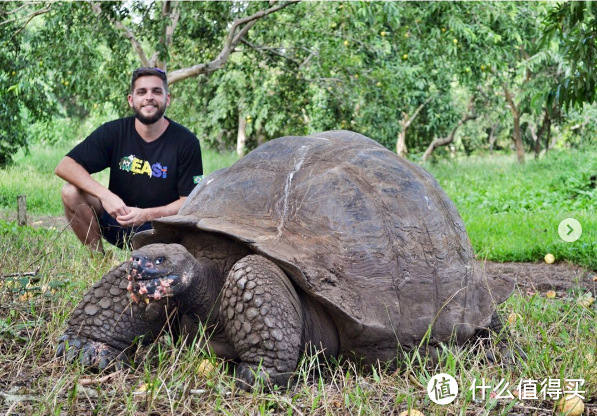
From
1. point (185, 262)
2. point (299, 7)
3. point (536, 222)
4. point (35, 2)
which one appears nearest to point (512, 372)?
point (185, 262)

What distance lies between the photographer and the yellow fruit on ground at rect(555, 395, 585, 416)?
2314 millimetres

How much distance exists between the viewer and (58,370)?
2.59 m

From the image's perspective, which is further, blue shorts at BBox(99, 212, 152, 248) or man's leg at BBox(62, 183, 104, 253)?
blue shorts at BBox(99, 212, 152, 248)

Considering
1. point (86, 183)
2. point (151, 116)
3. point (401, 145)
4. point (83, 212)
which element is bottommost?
point (401, 145)

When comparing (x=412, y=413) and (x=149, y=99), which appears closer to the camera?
(x=412, y=413)

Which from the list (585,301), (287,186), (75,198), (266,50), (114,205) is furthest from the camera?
(266,50)

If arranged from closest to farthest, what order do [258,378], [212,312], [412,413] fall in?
[412,413]
[258,378]
[212,312]

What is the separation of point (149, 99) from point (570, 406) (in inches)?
120

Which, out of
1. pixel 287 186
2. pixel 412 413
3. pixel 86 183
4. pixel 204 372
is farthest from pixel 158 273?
pixel 86 183

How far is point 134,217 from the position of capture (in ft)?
13.4

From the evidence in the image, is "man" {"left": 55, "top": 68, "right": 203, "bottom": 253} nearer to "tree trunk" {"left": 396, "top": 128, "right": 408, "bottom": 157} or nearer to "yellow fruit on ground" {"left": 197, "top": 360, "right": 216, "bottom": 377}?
"yellow fruit on ground" {"left": 197, "top": 360, "right": 216, "bottom": 377}

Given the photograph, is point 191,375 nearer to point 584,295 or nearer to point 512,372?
point 512,372

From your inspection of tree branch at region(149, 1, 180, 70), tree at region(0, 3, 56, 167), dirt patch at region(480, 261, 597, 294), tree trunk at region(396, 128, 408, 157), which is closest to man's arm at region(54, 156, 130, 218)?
dirt patch at region(480, 261, 597, 294)

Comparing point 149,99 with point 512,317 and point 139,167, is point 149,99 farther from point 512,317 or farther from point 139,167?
point 512,317
